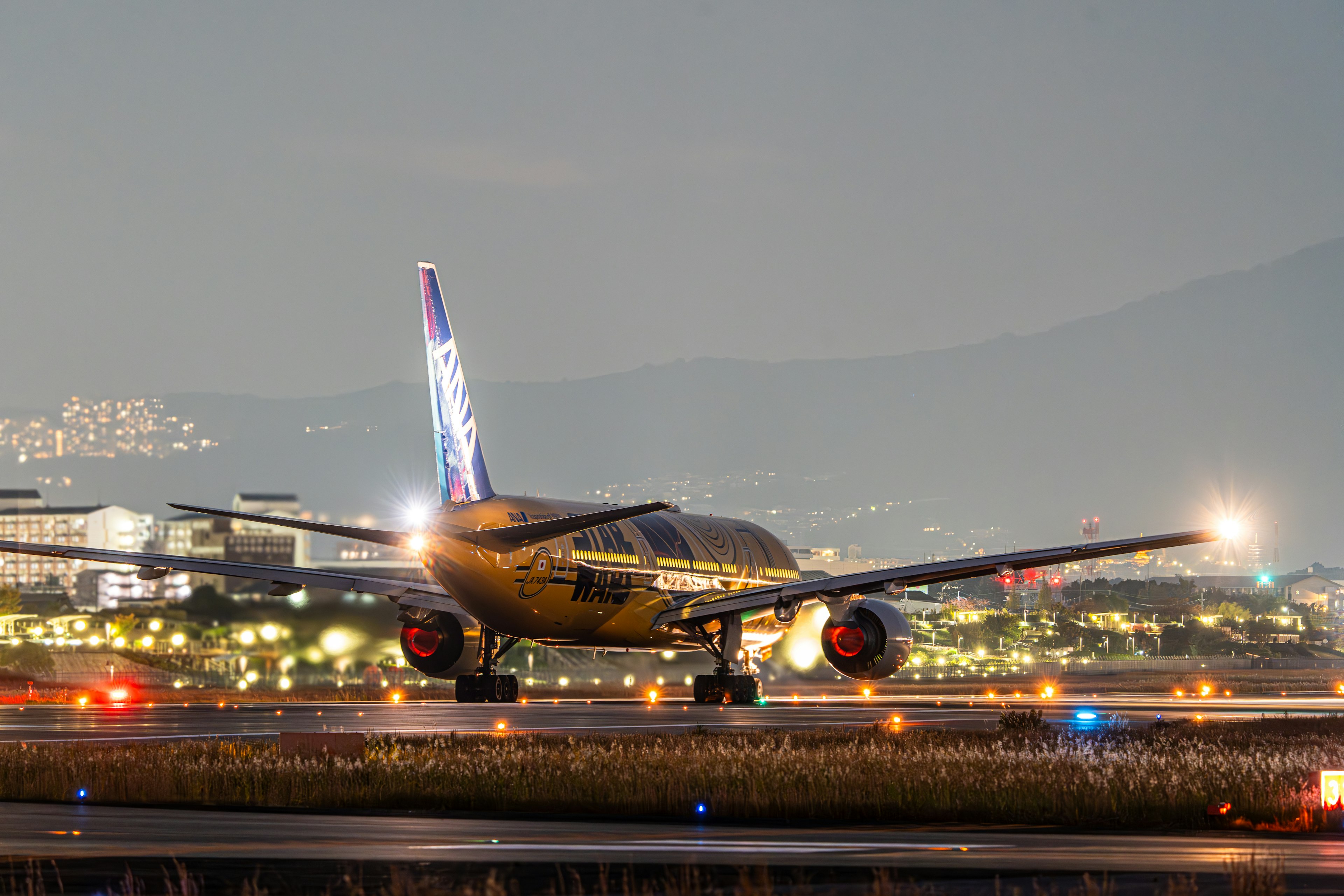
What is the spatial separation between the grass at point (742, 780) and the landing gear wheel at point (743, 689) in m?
19.1

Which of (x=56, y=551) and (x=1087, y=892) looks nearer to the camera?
(x=1087, y=892)

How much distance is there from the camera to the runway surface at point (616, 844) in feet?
43.0

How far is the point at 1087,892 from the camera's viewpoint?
10.2 m

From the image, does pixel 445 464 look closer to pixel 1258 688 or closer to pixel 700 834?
pixel 700 834

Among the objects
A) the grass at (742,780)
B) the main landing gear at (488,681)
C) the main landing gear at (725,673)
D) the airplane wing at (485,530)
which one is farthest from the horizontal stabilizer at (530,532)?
the grass at (742,780)

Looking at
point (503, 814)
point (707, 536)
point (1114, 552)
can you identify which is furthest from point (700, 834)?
point (707, 536)

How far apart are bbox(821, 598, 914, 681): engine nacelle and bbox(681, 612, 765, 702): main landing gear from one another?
276 cm

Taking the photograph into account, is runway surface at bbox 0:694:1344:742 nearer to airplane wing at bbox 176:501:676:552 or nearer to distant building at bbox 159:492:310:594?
airplane wing at bbox 176:501:676:552

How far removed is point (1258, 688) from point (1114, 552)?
1271 inches

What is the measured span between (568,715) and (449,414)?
763 centimetres

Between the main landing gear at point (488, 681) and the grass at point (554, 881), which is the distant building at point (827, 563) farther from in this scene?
the grass at point (554, 881)

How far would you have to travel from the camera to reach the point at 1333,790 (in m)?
16.6

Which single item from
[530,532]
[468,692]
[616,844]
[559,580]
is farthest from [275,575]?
[616,844]

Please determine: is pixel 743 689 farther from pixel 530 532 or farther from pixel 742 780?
pixel 742 780
